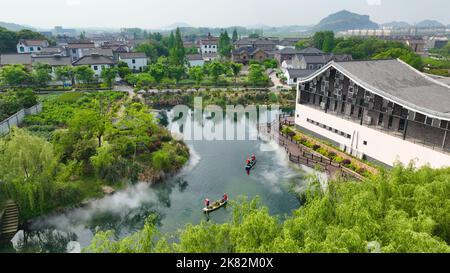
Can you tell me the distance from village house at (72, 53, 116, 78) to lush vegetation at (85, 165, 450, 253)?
172 ft

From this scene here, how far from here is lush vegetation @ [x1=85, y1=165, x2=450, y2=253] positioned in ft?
24.8

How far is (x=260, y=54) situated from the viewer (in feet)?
255

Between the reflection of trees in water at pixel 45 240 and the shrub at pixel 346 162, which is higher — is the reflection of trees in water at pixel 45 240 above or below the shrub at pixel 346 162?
below

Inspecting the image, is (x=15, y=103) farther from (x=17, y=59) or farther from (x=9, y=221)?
(x=17, y=59)

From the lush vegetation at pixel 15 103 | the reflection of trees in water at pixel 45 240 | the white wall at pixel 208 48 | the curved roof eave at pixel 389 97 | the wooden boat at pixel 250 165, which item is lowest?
the reflection of trees in water at pixel 45 240

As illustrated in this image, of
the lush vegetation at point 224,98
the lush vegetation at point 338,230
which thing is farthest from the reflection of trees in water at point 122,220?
the lush vegetation at point 224,98

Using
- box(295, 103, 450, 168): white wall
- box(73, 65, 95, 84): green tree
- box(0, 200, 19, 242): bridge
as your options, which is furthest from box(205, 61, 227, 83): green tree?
box(0, 200, 19, 242): bridge

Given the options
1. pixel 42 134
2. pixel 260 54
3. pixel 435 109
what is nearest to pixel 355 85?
pixel 435 109

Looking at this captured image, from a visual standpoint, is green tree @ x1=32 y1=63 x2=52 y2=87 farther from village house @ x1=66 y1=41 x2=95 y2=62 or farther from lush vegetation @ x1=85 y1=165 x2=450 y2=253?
lush vegetation @ x1=85 y1=165 x2=450 y2=253

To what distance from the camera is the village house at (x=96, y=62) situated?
5544cm

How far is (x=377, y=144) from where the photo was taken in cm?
2266

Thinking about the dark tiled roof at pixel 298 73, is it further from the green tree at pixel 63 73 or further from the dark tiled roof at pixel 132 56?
the green tree at pixel 63 73

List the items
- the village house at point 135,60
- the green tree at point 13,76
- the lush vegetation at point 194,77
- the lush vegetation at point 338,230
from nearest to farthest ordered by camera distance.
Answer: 1. the lush vegetation at point 338,230
2. the green tree at point 13,76
3. the lush vegetation at point 194,77
4. the village house at point 135,60

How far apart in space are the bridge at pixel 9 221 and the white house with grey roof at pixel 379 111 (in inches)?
903
